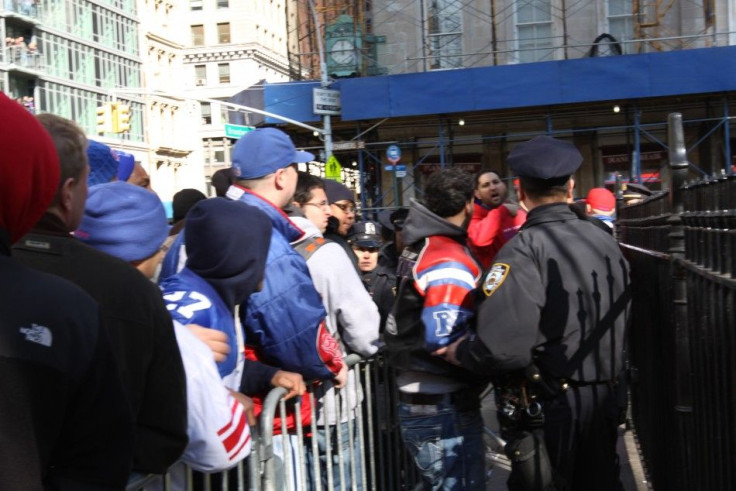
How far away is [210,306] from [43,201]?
4.60ft

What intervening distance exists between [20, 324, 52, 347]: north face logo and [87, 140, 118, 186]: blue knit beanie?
8.82 ft

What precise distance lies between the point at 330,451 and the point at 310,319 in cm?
82

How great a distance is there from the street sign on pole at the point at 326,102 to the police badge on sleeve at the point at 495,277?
22.5 meters

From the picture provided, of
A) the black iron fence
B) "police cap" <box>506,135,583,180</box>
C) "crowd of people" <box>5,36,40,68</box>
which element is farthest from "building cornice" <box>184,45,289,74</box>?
"police cap" <box>506,135,583,180</box>

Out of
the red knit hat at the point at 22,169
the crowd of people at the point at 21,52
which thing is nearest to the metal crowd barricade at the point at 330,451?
the red knit hat at the point at 22,169

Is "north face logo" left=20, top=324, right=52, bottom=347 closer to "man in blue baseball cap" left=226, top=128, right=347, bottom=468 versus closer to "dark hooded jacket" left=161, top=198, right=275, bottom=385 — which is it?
"dark hooded jacket" left=161, top=198, right=275, bottom=385

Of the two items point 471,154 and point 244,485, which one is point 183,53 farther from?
point 244,485

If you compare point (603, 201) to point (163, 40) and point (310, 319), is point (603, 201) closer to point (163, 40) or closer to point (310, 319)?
point (310, 319)

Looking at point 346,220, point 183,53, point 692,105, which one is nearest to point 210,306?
point 346,220

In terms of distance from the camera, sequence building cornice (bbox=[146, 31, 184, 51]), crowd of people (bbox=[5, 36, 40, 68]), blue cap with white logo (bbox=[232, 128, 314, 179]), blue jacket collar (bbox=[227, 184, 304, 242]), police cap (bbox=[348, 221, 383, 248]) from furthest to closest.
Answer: building cornice (bbox=[146, 31, 184, 51]), crowd of people (bbox=[5, 36, 40, 68]), police cap (bbox=[348, 221, 383, 248]), blue cap with white logo (bbox=[232, 128, 314, 179]), blue jacket collar (bbox=[227, 184, 304, 242])

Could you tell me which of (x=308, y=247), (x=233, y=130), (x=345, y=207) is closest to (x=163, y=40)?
(x=233, y=130)

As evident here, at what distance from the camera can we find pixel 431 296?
14.6 feet

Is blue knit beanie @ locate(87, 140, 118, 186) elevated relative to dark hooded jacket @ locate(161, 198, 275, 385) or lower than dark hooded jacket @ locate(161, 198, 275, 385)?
elevated

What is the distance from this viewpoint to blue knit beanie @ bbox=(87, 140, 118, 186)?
446cm
